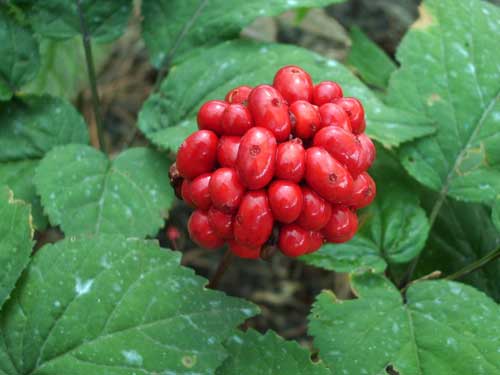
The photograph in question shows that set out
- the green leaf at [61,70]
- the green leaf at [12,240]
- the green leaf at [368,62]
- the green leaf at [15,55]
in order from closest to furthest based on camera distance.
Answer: the green leaf at [12,240], the green leaf at [15,55], the green leaf at [368,62], the green leaf at [61,70]

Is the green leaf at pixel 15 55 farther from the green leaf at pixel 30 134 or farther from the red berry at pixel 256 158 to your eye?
the red berry at pixel 256 158

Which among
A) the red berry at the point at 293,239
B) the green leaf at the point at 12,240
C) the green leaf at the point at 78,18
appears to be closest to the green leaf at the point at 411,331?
the red berry at the point at 293,239

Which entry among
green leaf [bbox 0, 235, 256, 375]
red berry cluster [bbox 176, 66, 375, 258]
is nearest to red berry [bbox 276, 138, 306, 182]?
red berry cluster [bbox 176, 66, 375, 258]

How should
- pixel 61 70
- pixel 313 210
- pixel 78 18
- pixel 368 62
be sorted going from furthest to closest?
pixel 61 70 < pixel 368 62 < pixel 78 18 < pixel 313 210

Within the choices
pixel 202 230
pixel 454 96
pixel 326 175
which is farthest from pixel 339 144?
pixel 454 96

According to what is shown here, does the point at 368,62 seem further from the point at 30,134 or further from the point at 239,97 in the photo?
the point at 30,134

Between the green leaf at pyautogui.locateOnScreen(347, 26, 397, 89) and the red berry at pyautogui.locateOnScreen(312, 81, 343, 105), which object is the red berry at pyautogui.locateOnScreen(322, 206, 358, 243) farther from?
the green leaf at pyautogui.locateOnScreen(347, 26, 397, 89)
